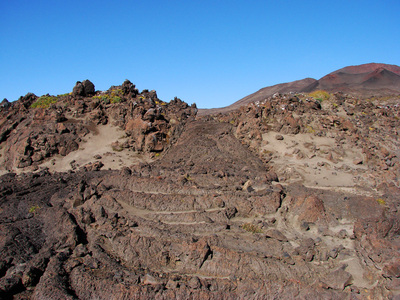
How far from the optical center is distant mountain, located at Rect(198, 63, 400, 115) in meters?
38.9

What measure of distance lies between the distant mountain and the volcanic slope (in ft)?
94.6

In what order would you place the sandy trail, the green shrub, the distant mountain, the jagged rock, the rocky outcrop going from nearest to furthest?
the sandy trail < the rocky outcrop < the green shrub < the jagged rock < the distant mountain

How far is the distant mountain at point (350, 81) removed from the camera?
38.9 metres

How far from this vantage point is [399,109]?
1898 centimetres

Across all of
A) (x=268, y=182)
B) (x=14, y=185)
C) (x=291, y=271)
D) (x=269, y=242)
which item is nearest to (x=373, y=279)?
(x=291, y=271)

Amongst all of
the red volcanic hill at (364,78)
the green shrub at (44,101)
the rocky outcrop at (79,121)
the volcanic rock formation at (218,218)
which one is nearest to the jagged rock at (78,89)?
the rocky outcrop at (79,121)

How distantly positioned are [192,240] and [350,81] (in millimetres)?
42090

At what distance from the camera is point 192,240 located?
23.2 ft

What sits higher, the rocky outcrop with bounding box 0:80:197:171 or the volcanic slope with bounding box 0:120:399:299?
the rocky outcrop with bounding box 0:80:197:171

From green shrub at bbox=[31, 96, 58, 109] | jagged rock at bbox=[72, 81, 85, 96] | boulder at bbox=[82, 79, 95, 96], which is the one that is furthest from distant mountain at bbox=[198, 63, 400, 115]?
green shrub at bbox=[31, 96, 58, 109]

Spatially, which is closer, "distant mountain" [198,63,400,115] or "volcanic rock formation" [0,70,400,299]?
"volcanic rock formation" [0,70,400,299]

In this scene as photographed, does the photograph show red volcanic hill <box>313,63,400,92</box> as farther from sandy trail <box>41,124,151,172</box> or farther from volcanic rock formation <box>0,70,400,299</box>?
sandy trail <box>41,124,151,172</box>

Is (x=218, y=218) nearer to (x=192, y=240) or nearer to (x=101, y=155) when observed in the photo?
(x=192, y=240)

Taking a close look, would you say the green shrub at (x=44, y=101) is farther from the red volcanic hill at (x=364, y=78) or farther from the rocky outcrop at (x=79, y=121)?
the red volcanic hill at (x=364, y=78)
